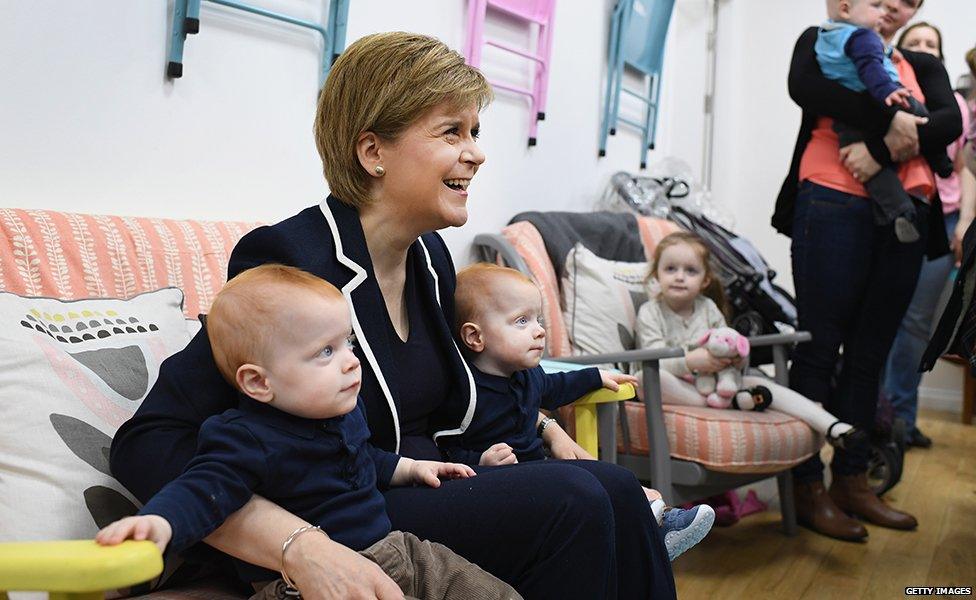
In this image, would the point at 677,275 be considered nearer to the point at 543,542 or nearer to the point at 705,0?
the point at 543,542

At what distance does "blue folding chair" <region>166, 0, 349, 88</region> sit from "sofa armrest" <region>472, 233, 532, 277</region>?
69 cm

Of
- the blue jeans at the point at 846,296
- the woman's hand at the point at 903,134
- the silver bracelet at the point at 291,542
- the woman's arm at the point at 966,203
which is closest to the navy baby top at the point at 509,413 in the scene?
the silver bracelet at the point at 291,542

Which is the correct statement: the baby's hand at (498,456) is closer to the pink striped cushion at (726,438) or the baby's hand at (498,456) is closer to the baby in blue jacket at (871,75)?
the pink striped cushion at (726,438)

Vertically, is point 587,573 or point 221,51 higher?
point 221,51

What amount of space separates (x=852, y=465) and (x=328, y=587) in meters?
2.23

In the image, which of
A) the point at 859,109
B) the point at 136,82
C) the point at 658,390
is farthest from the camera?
the point at 859,109

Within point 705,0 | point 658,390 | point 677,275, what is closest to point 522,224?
point 677,275

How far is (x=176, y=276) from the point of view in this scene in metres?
1.64

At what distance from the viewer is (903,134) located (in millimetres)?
2568

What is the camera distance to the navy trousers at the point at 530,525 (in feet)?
4.10

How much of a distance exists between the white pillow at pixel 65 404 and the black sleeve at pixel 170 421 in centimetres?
2

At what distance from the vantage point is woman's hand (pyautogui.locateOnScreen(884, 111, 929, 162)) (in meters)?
2.55

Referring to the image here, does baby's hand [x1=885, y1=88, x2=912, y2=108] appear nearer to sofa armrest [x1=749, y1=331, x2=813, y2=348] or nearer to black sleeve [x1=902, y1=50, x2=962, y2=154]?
black sleeve [x1=902, y1=50, x2=962, y2=154]

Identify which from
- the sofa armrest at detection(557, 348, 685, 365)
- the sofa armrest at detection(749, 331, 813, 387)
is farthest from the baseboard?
the sofa armrest at detection(557, 348, 685, 365)
